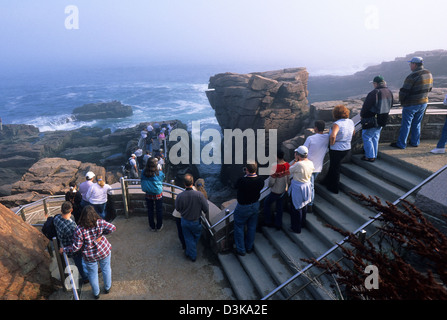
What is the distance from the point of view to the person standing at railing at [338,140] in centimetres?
535

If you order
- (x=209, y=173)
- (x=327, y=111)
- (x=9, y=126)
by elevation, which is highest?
(x=327, y=111)

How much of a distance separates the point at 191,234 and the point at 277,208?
1855 mm

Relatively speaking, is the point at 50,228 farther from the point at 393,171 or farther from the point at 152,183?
the point at 393,171

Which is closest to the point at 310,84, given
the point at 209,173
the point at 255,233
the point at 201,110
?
the point at 201,110

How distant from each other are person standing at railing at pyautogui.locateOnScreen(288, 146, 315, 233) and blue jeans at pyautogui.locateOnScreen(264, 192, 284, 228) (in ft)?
1.04

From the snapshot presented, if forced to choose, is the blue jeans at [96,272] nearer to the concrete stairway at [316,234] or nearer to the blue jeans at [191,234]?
the blue jeans at [191,234]

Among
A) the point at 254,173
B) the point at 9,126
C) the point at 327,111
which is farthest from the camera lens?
the point at 9,126

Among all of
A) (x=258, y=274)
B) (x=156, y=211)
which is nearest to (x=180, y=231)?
(x=156, y=211)

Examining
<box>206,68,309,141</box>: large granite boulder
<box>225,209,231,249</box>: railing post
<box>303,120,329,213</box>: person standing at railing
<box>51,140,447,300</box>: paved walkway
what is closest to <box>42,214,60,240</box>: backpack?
<box>51,140,447,300</box>: paved walkway

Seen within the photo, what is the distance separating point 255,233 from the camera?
5.95 metres

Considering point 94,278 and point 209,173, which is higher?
point 94,278

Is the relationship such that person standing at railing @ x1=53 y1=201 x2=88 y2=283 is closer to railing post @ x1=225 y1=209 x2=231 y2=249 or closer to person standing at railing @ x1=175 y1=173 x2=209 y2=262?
person standing at railing @ x1=175 y1=173 x2=209 y2=262
